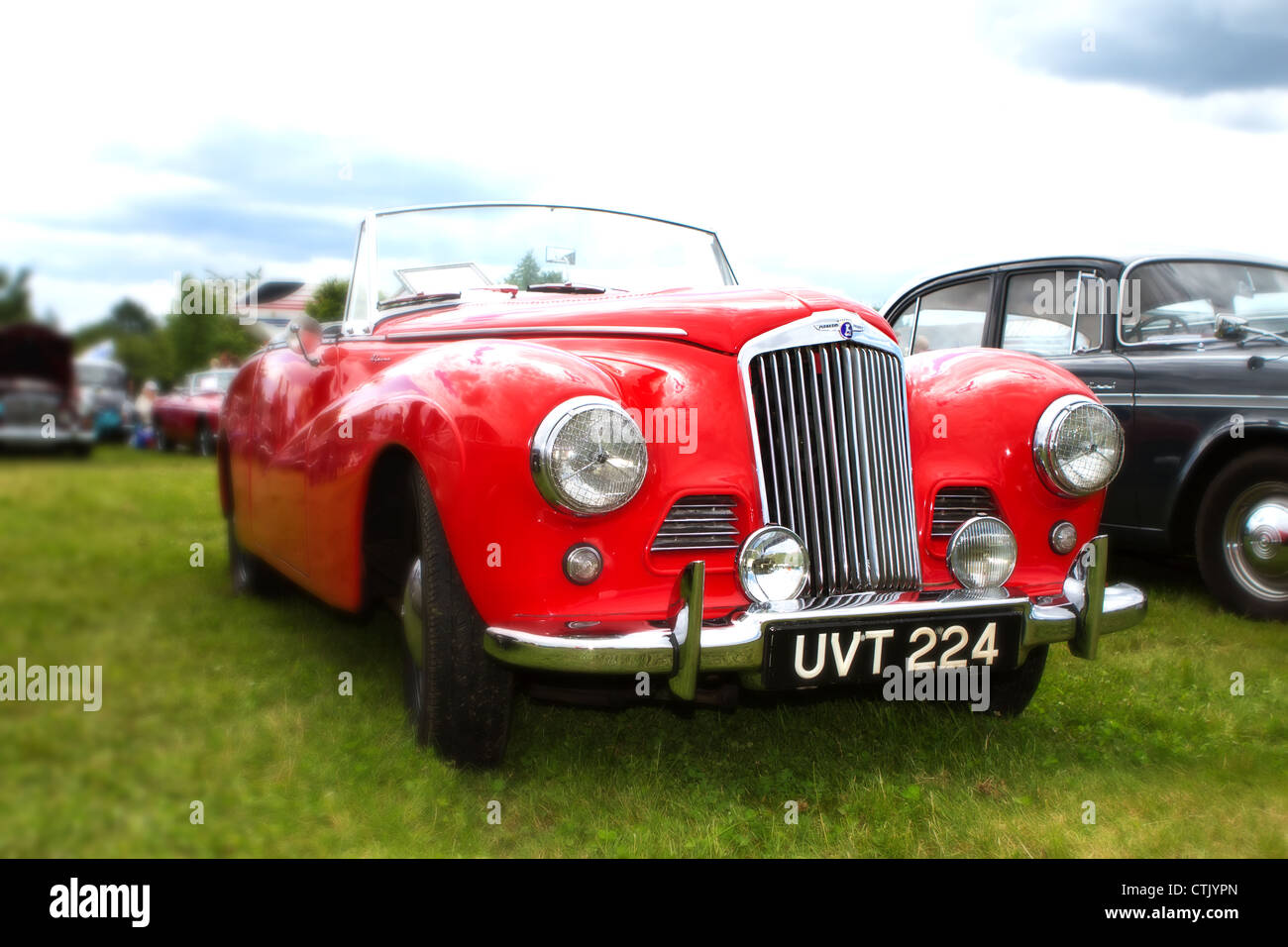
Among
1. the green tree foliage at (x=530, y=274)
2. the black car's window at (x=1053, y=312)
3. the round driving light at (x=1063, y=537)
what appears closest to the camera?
the round driving light at (x=1063, y=537)

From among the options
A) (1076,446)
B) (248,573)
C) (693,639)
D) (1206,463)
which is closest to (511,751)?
(693,639)

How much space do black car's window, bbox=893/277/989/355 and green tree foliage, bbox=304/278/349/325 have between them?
3.21 metres

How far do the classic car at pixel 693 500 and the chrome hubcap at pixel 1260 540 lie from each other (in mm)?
1830

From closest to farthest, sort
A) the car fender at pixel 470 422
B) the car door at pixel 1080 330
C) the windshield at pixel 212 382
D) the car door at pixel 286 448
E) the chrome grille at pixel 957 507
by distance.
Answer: the windshield at pixel 212 382 → the car fender at pixel 470 422 → the chrome grille at pixel 957 507 → the car door at pixel 286 448 → the car door at pixel 1080 330

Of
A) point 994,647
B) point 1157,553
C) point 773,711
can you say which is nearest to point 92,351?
point 994,647

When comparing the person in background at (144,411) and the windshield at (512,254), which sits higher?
the windshield at (512,254)

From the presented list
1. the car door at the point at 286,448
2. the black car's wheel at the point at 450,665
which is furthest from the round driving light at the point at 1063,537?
the car door at the point at 286,448

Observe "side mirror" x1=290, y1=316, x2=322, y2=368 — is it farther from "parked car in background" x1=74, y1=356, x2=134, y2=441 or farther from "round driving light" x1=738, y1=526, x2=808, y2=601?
"parked car in background" x1=74, y1=356, x2=134, y2=441

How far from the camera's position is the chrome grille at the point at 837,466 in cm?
278

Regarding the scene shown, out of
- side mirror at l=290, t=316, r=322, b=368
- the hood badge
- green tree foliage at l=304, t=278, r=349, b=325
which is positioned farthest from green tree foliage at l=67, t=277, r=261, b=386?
side mirror at l=290, t=316, r=322, b=368

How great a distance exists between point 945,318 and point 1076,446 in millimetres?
3076

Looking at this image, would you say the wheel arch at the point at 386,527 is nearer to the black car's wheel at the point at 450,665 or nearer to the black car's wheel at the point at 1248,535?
the black car's wheel at the point at 450,665
